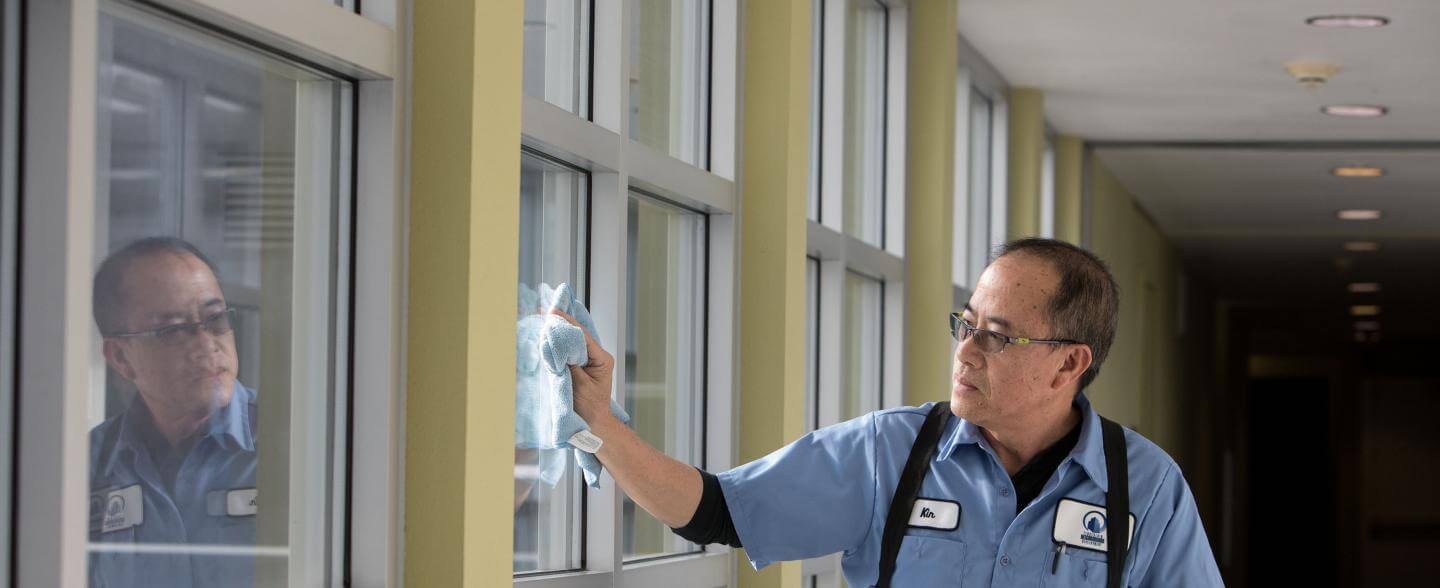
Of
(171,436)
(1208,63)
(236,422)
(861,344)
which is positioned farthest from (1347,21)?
(171,436)

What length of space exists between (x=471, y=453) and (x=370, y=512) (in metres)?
0.14

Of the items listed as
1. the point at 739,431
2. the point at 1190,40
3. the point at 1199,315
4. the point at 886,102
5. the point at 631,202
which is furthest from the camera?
the point at 1199,315

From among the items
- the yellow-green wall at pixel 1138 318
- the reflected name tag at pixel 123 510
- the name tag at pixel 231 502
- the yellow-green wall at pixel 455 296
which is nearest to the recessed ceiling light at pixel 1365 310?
the yellow-green wall at pixel 1138 318

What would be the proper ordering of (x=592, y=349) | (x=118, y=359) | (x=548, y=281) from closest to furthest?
(x=118, y=359) → (x=592, y=349) → (x=548, y=281)

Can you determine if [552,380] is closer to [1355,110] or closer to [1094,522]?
[1094,522]

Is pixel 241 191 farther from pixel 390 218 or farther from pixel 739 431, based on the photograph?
pixel 739 431

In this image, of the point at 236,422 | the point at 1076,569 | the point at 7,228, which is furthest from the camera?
the point at 1076,569

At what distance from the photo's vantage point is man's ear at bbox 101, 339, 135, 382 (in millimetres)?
1594

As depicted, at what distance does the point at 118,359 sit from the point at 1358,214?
9.23 meters

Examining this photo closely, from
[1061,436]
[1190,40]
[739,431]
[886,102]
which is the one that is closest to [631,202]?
[739,431]

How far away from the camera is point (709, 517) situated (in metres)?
2.32

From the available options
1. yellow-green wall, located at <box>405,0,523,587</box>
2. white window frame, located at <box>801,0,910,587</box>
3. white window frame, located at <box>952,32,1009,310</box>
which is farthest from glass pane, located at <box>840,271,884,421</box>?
yellow-green wall, located at <box>405,0,523,587</box>

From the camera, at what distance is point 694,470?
7.57 feet

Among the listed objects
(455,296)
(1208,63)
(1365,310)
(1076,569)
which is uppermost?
(1208,63)
